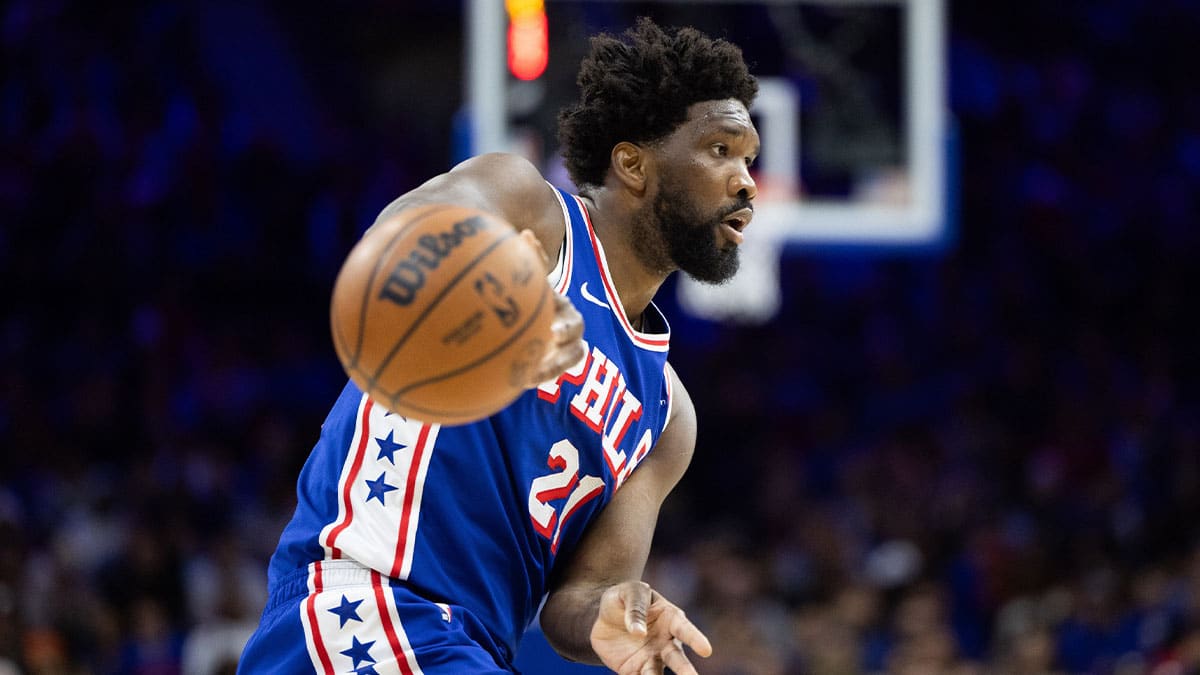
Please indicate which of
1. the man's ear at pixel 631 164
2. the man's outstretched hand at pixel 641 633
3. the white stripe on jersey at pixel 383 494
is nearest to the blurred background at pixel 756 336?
the man's ear at pixel 631 164

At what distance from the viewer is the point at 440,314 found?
2.60 meters

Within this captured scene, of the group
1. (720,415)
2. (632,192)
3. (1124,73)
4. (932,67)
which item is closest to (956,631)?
(720,415)

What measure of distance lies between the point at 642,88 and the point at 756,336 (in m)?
8.97

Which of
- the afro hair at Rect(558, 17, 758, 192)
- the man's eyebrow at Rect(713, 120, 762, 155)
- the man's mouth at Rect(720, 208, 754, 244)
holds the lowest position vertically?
the man's mouth at Rect(720, 208, 754, 244)

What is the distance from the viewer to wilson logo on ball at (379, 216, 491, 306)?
102 inches

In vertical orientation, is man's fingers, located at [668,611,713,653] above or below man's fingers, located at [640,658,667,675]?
above

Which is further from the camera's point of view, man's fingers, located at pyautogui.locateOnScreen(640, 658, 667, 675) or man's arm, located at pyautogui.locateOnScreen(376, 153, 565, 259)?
→ man's fingers, located at pyautogui.locateOnScreen(640, 658, 667, 675)

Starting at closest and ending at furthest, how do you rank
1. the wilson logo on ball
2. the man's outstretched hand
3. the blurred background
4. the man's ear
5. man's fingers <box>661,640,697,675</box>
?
1. the wilson logo on ball
2. the man's outstretched hand
3. man's fingers <box>661,640,697,675</box>
4. the man's ear
5. the blurred background

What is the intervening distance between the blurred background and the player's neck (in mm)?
4493

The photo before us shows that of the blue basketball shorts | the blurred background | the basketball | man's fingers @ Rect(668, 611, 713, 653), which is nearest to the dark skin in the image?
man's fingers @ Rect(668, 611, 713, 653)

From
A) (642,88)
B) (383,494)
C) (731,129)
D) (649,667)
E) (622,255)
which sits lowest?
(649,667)

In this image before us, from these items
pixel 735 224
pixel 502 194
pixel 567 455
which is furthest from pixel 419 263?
pixel 735 224

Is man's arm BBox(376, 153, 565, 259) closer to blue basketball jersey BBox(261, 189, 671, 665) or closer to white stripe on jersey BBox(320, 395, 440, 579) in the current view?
blue basketball jersey BBox(261, 189, 671, 665)

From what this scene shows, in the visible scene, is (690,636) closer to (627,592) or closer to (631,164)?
(627,592)
